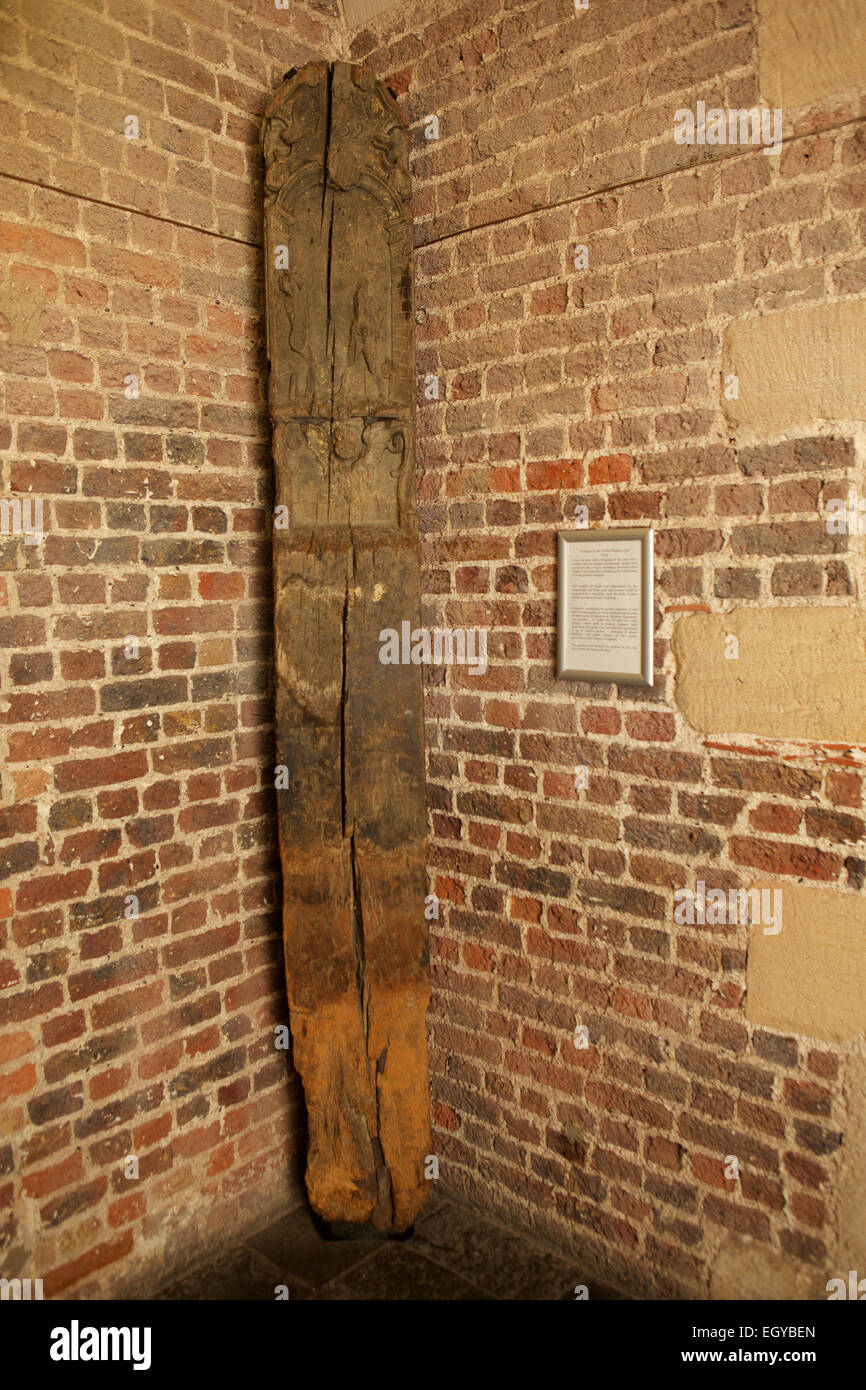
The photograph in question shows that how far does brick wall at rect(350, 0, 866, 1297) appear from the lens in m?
2.06

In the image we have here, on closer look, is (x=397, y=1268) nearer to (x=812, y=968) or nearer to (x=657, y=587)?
(x=812, y=968)

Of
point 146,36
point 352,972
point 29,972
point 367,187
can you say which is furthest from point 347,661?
point 146,36

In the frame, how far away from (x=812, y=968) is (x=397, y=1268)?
1.42 m

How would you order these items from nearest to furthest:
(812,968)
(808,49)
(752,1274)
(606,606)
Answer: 1. (808,49)
2. (812,968)
3. (752,1274)
4. (606,606)

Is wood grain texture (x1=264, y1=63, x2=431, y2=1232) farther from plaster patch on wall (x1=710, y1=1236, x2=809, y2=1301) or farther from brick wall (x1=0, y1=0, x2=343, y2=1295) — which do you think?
plaster patch on wall (x1=710, y1=1236, x2=809, y2=1301)

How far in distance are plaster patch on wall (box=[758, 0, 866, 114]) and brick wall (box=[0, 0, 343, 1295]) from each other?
1.37 metres

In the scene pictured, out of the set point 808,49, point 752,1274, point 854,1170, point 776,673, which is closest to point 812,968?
point 854,1170

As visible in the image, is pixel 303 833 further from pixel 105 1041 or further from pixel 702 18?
pixel 702 18

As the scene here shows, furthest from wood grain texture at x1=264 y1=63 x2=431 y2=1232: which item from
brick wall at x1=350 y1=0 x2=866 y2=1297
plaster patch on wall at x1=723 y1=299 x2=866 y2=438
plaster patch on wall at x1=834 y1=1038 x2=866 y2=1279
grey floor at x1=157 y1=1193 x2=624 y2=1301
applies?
plaster patch on wall at x1=834 y1=1038 x2=866 y2=1279

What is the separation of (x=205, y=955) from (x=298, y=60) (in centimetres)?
261

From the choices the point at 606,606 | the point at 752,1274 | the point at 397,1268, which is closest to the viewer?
the point at 752,1274

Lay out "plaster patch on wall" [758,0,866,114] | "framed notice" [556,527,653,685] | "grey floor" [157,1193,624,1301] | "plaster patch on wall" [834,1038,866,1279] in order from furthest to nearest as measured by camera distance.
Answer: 1. "grey floor" [157,1193,624,1301]
2. "framed notice" [556,527,653,685]
3. "plaster patch on wall" [834,1038,866,1279]
4. "plaster patch on wall" [758,0,866,114]

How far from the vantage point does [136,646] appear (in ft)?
7.82
